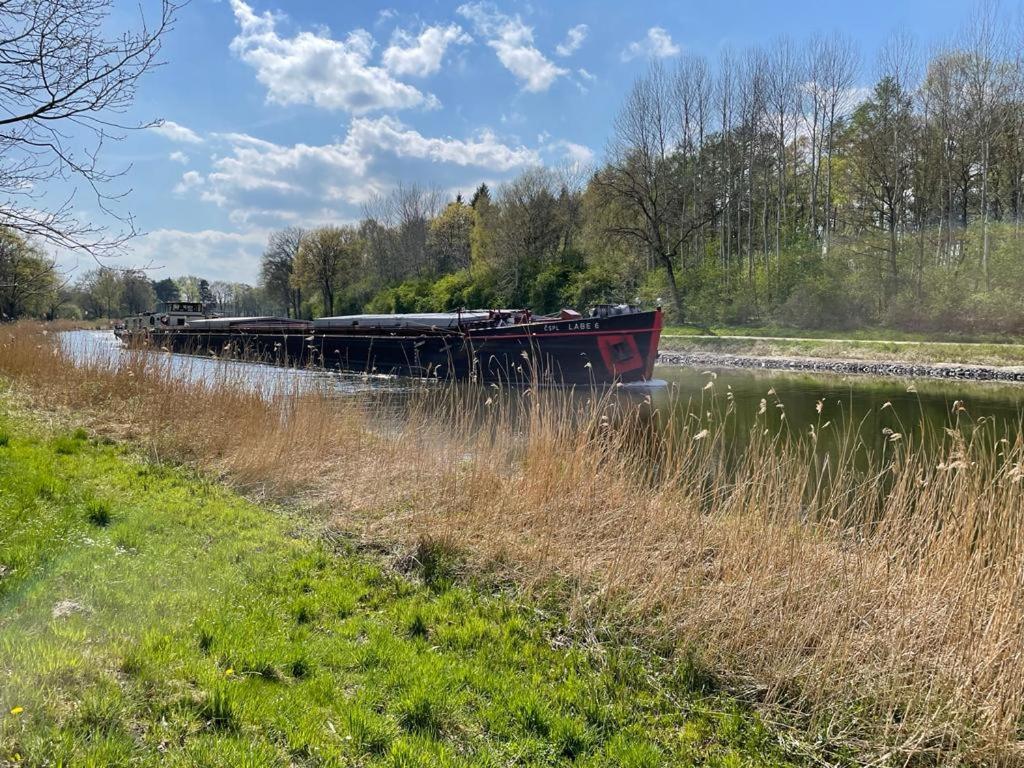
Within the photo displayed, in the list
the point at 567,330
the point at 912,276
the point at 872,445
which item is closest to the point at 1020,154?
the point at 912,276

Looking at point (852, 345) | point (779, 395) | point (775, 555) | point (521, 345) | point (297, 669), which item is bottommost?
point (297, 669)

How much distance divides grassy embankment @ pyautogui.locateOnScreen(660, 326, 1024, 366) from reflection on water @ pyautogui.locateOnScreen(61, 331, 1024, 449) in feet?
10.0

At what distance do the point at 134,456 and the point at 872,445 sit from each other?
11.5 meters

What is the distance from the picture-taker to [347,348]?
2562 cm

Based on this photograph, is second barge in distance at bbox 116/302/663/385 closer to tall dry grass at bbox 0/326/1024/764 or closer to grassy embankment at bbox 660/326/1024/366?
grassy embankment at bbox 660/326/1024/366

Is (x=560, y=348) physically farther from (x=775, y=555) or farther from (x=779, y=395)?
(x=775, y=555)

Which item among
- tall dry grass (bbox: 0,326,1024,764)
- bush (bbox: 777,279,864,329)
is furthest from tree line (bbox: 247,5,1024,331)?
tall dry grass (bbox: 0,326,1024,764)

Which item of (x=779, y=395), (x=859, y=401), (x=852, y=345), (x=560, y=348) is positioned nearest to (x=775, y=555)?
(x=859, y=401)

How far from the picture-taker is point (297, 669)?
293cm

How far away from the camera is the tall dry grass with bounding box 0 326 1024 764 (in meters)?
2.83

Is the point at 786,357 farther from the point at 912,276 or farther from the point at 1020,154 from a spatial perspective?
the point at 1020,154

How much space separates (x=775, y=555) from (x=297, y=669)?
2872 millimetres

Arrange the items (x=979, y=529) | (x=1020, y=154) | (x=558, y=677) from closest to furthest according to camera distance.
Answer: (x=558, y=677) → (x=979, y=529) → (x=1020, y=154)

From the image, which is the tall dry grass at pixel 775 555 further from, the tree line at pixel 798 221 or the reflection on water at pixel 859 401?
the tree line at pixel 798 221
